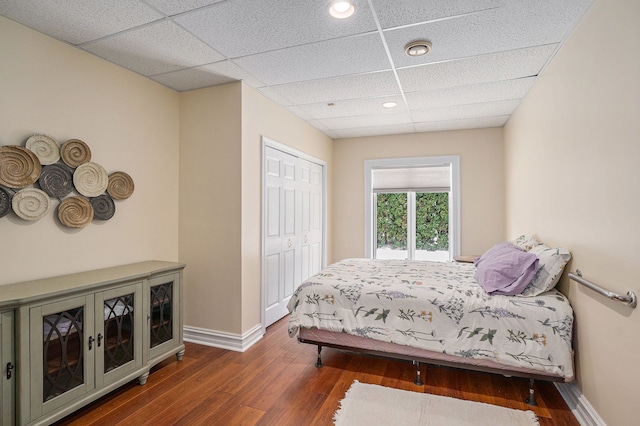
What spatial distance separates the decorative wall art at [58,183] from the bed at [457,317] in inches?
67.4

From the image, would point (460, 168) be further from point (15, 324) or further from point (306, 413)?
point (15, 324)

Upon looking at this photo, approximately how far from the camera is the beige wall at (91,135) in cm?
205

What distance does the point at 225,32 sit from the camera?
218 cm

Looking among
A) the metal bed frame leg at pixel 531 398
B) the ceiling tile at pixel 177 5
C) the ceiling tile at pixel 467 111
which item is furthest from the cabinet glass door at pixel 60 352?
the ceiling tile at pixel 467 111

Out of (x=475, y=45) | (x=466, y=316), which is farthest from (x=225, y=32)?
(x=466, y=316)

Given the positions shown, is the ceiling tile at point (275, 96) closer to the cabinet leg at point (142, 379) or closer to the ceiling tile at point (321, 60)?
the ceiling tile at point (321, 60)

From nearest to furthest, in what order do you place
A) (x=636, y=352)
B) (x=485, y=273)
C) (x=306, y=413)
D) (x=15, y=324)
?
(x=636, y=352)
(x=15, y=324)
(x=306, y=413)
(x=485, y=273)

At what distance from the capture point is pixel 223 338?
304cm

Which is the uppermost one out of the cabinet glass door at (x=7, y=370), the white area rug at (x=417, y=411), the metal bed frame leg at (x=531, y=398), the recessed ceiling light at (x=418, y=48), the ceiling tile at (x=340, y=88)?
the ceiling tile at (x=340, y=88)

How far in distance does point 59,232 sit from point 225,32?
1.79 metres

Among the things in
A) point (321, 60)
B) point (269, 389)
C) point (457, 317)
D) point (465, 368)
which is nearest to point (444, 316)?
point (457, 317)

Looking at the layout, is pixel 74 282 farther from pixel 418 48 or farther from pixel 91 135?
pixel 418 48

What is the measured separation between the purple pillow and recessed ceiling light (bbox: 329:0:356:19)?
200cm

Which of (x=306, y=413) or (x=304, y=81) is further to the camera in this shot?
(x=304, y=81)
